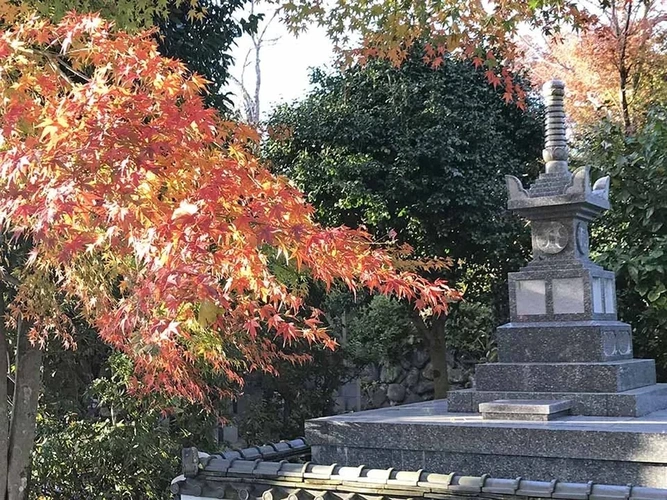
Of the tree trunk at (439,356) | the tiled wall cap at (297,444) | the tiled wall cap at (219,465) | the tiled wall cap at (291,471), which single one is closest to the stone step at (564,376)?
the tiled wall cap at (297,444)

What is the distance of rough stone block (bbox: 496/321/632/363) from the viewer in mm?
5312

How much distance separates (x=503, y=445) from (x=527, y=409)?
1.10ft

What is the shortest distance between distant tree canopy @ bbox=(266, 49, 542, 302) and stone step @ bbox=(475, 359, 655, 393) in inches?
149

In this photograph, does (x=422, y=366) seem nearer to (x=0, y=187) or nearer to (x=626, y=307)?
(x=626, y=307)

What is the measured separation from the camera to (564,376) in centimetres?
525

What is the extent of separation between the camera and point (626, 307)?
310 inches

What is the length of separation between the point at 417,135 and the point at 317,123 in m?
1.31


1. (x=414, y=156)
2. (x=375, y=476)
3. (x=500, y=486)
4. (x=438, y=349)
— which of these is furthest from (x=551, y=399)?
(x=438, y=349)

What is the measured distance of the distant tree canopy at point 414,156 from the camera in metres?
9.09

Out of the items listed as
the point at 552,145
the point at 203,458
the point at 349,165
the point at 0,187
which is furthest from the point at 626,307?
the point at 0,187

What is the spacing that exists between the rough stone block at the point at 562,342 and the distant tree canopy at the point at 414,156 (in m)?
3.60

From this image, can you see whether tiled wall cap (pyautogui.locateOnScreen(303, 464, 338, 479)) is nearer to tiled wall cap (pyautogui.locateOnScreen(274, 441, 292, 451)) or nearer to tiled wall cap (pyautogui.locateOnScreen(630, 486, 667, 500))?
tiled wall cap (pyautogui.locateOnScreen(274, 441, 292, 451))

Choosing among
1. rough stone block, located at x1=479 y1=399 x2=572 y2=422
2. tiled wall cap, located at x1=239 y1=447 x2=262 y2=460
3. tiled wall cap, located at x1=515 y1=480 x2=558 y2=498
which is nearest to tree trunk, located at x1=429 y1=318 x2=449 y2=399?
rough stone block, located at x1=479 y1=399 x2=572 y2=422

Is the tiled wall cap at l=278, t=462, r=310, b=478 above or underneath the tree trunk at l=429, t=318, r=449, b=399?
underneath
